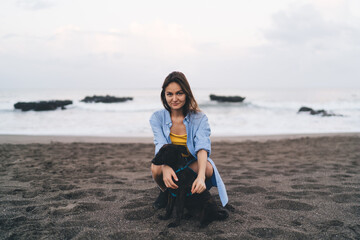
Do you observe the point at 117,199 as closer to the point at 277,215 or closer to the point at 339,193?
the point at 277,215

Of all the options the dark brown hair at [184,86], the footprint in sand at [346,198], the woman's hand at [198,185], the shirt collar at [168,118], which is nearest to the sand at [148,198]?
the footprint in sand at [346,198]

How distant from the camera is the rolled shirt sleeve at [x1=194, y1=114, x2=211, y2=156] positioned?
2.54 meters

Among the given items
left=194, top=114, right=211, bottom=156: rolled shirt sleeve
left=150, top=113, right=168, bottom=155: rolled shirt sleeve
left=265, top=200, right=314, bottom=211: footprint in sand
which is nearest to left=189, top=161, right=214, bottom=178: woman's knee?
left=194, top=114, right=211, bottom=156: rolled shirt sleeve

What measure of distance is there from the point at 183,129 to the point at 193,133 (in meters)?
0.14

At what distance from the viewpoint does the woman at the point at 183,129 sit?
2.58 m

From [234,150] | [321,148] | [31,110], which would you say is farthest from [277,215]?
[31,110]

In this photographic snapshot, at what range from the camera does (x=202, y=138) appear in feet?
8.49

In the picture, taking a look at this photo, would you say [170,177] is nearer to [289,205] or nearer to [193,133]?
[193,133]

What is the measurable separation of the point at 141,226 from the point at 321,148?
5.84m

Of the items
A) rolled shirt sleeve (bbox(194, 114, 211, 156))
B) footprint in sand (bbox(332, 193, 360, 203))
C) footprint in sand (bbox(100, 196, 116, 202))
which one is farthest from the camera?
footprint in sand (bbox(100, 196, 116, 202))

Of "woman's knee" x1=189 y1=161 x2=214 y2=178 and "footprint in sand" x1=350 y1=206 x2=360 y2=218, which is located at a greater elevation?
"woman's knee" x1=189 y1=161 x2=214 y2=178

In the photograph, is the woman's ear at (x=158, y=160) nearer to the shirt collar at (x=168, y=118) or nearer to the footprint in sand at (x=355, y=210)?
the shirt collar at (x=168, y=118)

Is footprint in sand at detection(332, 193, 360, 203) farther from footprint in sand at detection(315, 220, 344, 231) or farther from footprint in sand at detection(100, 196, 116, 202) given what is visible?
footprint in sand at detection(100, 196, 116, 202)

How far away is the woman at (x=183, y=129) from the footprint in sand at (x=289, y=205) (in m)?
0.64
